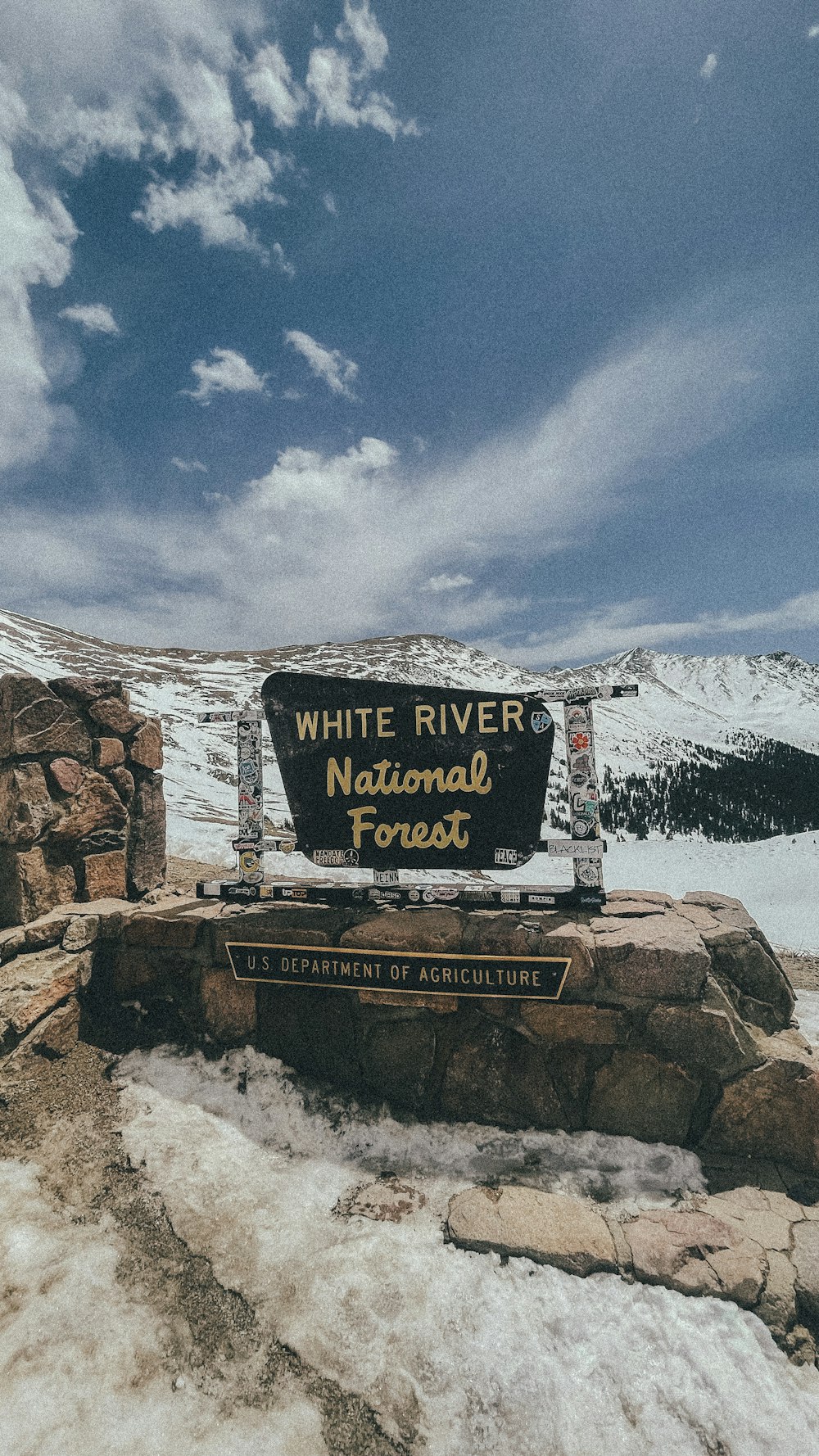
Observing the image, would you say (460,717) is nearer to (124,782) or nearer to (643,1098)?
(643,1098)

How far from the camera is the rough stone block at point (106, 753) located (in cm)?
549

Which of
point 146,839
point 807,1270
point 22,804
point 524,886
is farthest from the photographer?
point 146,839

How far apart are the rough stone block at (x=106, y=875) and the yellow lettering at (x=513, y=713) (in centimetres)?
376

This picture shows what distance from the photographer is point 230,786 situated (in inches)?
918

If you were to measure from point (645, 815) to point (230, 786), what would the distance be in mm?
37510

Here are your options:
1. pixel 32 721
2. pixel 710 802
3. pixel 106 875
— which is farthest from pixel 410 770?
pixel 710 802

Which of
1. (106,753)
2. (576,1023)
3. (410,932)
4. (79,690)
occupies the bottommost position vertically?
(576,1023)

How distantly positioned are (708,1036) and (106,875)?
16.6 ft

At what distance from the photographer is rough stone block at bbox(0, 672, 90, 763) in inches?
199

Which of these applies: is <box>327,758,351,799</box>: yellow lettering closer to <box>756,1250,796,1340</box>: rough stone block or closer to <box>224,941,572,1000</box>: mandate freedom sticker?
<box>224,941,572,1000</box>: mandate freedom sticker

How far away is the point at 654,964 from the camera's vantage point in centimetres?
415

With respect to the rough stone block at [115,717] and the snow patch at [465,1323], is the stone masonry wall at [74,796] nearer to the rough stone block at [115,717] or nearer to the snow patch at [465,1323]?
the rough stone block at [115,717]

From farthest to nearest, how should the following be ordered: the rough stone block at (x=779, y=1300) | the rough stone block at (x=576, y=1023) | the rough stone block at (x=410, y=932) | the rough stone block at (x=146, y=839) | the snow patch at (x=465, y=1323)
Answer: the rough stone block at (x=146, y=839) < the rough stone block at (x=410, y=932) < the rough stone block at (x=576, y=1023) < the rough stone block at (x=779, y=1300) < the snow patch at (x=465, y=1323)

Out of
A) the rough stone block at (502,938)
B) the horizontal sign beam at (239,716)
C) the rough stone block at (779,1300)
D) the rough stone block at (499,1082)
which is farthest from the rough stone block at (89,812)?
the rough stone block at (779,1300)
